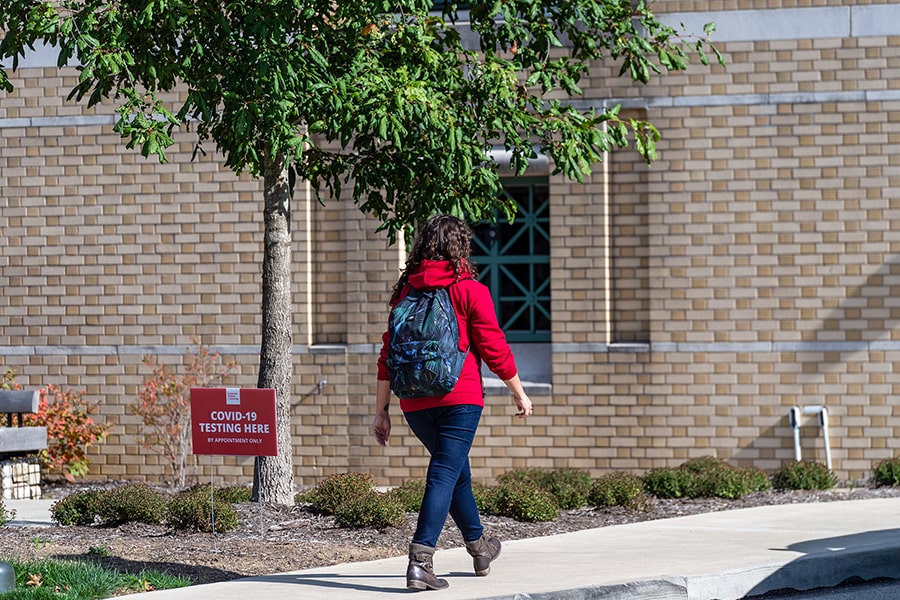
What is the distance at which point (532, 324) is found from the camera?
48.2 ft

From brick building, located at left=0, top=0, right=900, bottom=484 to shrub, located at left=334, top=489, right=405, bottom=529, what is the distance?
4.62 meters

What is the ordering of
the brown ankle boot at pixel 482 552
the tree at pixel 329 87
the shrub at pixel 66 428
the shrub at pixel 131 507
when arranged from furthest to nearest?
the shrub at pixel 66 428
the shrub at pixel 131 507
the tree at pixel 329 87
the brown ankle boot at pixel 482 552

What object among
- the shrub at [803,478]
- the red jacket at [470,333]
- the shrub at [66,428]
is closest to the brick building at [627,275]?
the shrub at [66,428]

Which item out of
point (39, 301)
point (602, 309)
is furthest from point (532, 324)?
point (39, 301)

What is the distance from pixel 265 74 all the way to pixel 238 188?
5637 millimetres

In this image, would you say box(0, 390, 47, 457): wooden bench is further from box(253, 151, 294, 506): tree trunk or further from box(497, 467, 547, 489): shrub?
box(497, 467, 547, 489): shrub

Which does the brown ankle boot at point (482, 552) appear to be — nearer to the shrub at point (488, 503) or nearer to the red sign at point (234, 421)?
the red sign at point (234, 421)

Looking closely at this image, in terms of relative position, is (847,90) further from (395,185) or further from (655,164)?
(395,185)

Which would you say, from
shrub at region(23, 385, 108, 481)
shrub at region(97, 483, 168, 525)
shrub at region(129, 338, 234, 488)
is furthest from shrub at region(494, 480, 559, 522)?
shrub at region(23, 385, 108, 481)

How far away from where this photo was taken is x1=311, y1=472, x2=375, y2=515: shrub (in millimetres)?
10195

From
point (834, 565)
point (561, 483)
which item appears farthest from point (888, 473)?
point (834, 565)

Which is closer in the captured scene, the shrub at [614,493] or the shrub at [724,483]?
the shrub at [614,493]

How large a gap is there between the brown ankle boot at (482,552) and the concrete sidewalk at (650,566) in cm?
6

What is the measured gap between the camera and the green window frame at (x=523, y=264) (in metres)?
14.7
